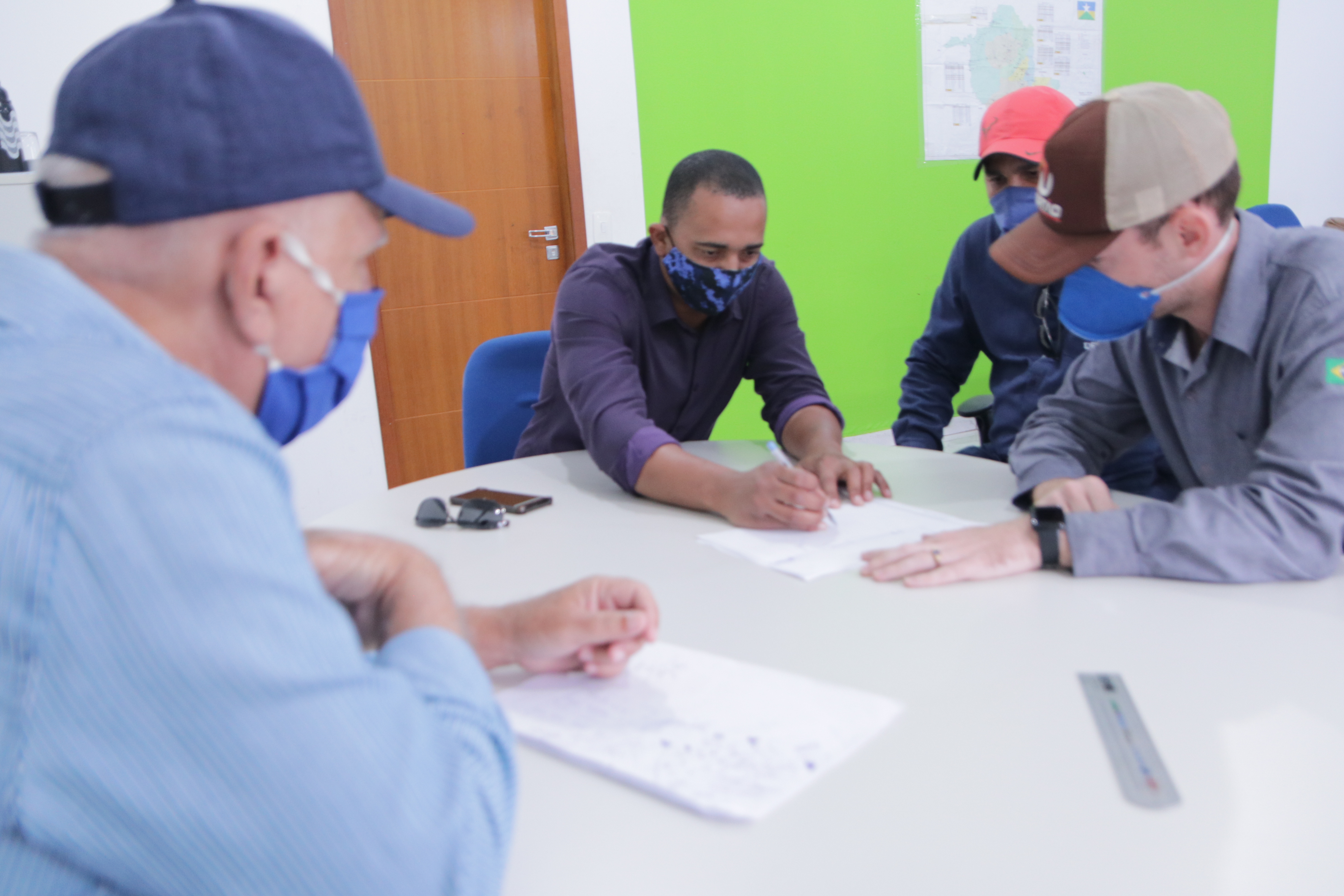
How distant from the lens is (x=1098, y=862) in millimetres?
646

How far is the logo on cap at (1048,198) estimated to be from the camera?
50.9 inches

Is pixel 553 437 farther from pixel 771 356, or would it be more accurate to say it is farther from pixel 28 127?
pixel 28 127

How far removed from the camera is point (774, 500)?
1386mm

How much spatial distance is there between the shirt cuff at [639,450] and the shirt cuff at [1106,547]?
27.2 inches

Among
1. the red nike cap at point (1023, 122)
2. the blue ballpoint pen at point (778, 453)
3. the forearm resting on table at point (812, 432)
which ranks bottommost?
the blue ballpoint pen at point (778, 453)

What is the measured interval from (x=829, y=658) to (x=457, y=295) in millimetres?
3033

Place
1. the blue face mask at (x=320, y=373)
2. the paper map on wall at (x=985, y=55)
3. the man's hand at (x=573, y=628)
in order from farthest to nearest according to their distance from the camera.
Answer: the paper map on wall at (x=985, y=55) < the man's hand at (x=573, y=628) < the blue face mask at (x=320, y=373)

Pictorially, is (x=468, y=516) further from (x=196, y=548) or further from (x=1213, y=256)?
(x=1213, y=256)

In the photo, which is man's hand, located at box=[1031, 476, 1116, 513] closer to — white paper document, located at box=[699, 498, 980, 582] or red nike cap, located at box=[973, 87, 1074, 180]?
white paper document, located at box=[699, 498, 980, 582]

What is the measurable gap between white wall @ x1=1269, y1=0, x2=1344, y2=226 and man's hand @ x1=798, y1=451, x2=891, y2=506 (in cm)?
490

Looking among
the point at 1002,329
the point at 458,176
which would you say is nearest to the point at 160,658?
the point at 1002,329

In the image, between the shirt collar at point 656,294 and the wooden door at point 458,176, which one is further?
the wooden door at point 458,176

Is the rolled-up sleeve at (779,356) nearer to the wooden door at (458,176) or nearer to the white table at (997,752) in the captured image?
the white table at (997,752)

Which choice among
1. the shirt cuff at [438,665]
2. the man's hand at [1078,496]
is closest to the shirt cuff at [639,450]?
the man's hand at [1078,496]
